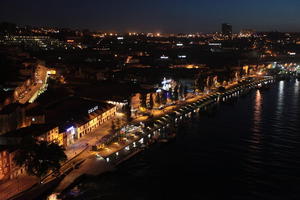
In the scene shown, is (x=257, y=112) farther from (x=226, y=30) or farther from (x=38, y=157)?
(x=226, y=30)

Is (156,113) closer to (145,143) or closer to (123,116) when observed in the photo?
(123,116)

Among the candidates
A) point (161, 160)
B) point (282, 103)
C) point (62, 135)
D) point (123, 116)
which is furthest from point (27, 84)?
point (282, 103)

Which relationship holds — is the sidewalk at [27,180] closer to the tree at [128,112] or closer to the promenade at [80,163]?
the promenade at [80,163]

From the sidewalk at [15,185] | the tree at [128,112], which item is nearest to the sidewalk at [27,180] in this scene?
the sidewalk at [15,185]

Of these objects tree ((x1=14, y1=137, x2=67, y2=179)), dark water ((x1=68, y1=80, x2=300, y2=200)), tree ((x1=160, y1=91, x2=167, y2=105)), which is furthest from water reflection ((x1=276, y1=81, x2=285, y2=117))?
tree ((x1=14, y1=137, x2=67, y2=179))

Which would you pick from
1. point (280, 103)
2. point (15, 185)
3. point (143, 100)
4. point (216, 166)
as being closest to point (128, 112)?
point (143, 100)

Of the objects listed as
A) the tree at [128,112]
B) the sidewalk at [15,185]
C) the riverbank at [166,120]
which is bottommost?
the sidewalk at [15,185]
